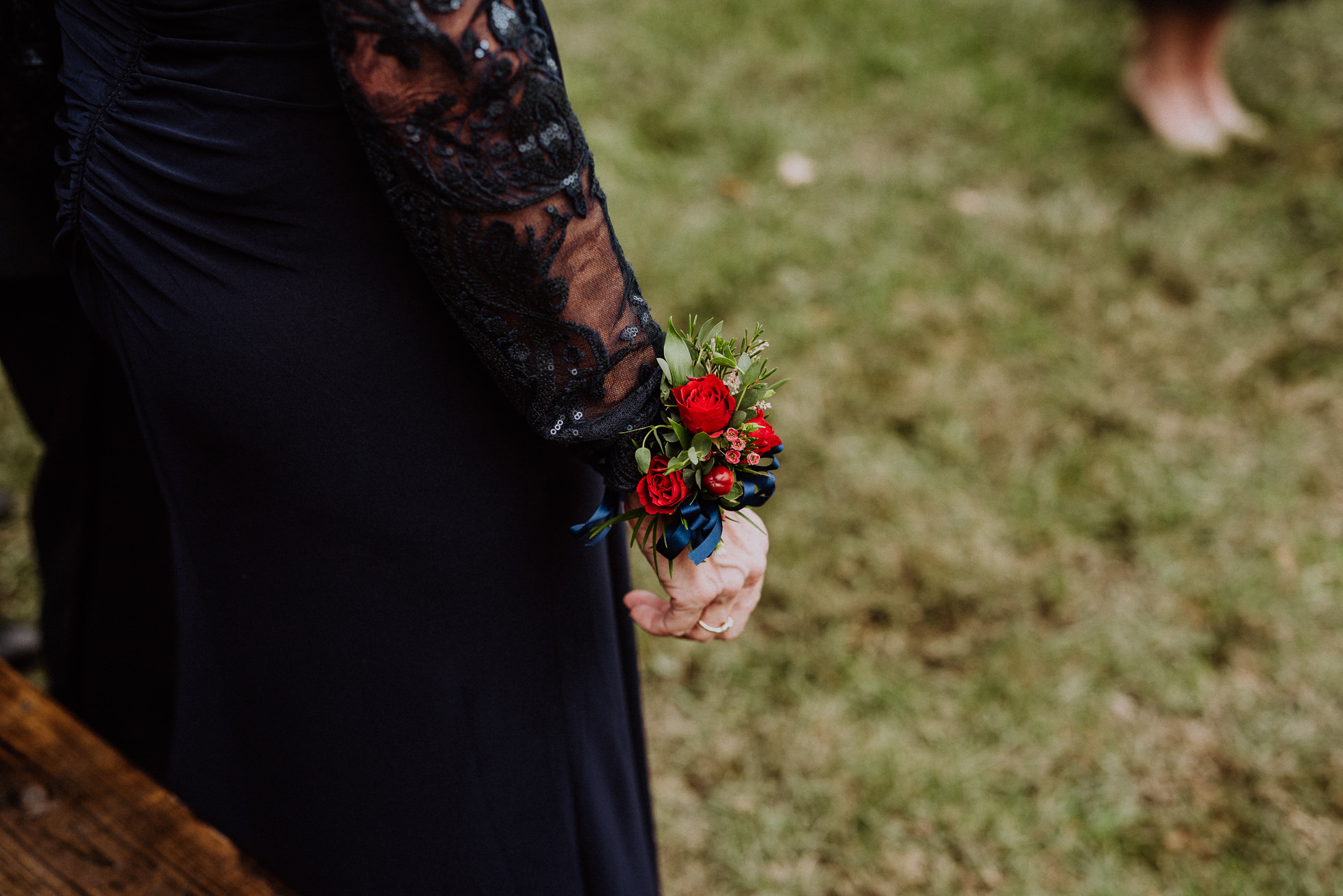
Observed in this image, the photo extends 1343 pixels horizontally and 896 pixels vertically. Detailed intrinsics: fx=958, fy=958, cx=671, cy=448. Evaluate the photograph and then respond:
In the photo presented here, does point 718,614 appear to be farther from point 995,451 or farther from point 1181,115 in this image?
point 1181,115

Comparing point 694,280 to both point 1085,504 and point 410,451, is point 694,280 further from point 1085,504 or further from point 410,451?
point 410,451

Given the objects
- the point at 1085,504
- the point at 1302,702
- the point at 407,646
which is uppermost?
the point at 407,646

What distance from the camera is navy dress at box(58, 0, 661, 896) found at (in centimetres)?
89

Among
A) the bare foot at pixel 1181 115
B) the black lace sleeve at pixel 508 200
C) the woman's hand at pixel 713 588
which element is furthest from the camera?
the bare foot at pixel 1181 115

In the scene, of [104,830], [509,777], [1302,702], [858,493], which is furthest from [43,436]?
[1302,702]

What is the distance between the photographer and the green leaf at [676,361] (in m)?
1.04

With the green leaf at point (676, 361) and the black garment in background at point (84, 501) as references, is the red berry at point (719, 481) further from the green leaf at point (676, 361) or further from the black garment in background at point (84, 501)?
the black garment in background at point (84, 501)

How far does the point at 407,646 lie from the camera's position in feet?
3.82

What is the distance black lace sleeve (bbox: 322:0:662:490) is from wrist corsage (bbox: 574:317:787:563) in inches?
1.2

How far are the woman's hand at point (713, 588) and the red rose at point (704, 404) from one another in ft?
0.47

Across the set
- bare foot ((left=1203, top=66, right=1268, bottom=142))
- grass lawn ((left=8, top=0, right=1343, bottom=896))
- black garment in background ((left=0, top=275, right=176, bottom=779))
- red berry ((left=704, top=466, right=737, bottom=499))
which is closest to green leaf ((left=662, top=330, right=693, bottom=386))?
red berry ((left=704, top=466, right=737, bottom=499))

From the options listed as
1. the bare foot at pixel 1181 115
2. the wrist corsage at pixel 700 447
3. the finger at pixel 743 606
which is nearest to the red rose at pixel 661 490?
the wrist corsage at pixel 700 447

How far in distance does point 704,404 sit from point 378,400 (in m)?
0.36

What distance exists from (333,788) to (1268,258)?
355cm
